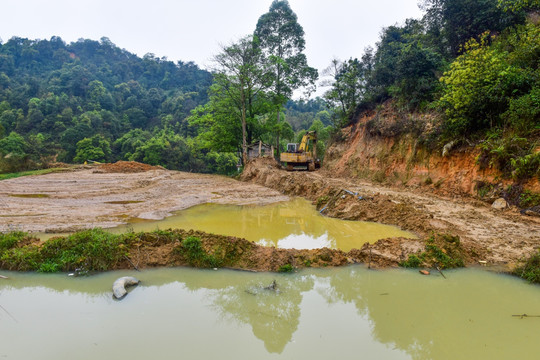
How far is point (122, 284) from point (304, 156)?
19.9m

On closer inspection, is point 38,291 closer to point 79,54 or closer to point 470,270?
point 470,270

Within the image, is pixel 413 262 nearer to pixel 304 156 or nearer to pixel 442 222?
pixel 442 222

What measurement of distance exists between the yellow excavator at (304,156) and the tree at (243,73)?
3716mm

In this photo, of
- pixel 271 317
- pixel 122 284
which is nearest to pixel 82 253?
pixel 122 284

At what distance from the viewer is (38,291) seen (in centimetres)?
411

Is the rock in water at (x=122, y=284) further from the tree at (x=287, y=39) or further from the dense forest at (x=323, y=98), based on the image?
the tree at (x=287, y=39)

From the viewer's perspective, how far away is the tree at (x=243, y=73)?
2245 centimetres

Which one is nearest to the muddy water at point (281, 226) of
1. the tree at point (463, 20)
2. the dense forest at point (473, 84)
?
the dense forest at point (473, 84)

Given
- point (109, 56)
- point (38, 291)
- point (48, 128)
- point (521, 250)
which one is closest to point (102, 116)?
point (48, 128)

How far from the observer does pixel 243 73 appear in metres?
22.6

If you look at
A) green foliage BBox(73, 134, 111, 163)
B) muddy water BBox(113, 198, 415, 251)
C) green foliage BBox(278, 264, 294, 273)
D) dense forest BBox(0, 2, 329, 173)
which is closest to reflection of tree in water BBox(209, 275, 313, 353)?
green foliage BBox(278, 264, 294, 273)

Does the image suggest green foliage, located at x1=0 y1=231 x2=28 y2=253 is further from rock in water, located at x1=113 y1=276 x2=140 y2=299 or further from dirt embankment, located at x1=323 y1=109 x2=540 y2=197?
dirt embankment, located at x1=323 y1=109 x2=540 y2=197

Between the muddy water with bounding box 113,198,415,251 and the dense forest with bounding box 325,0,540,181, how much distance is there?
202 inches

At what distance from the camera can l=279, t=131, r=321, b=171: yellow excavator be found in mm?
22922
